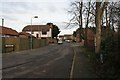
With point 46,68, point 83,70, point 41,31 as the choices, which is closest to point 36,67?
point 46,68

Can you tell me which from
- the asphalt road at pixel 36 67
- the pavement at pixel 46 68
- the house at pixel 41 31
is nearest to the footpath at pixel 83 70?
the pavement at pixel 46 68

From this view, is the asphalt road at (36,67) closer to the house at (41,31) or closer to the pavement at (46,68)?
the pavement at (46,68)

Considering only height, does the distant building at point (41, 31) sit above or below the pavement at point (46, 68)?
above

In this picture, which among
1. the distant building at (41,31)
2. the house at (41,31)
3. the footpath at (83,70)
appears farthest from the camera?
the distant building at (41,31)

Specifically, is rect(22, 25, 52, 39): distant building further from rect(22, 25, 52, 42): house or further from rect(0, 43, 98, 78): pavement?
rect(0, 43, 98, 78): pavement

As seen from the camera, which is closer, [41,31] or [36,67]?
[36,67]

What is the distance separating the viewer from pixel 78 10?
50.6 metres

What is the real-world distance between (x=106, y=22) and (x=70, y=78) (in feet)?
Result: 93.3

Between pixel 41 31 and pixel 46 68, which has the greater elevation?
pixel 41 31

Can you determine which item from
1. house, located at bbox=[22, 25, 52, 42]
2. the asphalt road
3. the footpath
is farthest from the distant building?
the footpath

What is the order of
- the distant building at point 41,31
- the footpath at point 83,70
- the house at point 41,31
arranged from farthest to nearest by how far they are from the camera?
the distant building at point 41,31 → the house at point 41,31 → the footpath at point 83,70

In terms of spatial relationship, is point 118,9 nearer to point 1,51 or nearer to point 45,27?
point 1,51

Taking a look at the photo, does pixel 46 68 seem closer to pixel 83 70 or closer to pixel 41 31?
pixel 83 70

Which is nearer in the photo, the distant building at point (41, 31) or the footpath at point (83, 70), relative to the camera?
the footpath at point (83, 70)
